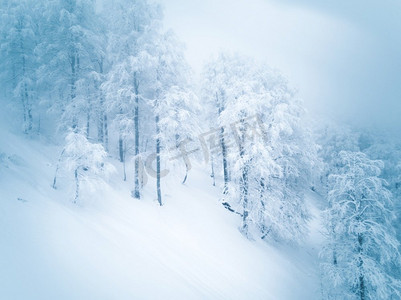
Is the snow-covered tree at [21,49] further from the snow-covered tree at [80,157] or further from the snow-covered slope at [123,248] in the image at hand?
the snow-covered tree at [80,157]

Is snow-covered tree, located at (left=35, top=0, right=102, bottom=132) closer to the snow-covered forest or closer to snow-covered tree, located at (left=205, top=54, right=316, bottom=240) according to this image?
the snow-covered forest

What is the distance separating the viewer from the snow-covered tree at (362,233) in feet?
37.4

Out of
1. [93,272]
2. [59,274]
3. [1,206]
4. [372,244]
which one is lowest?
[372,244]

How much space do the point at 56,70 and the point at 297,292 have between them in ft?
73.5

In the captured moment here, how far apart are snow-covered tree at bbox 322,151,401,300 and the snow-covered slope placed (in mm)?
3319

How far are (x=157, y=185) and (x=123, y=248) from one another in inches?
246

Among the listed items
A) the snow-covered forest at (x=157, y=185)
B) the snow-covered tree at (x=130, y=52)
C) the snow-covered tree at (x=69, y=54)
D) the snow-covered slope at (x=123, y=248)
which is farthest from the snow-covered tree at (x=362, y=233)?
the snow-covered tree at (x=69, y=54)

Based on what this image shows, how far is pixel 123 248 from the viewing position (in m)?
9.56

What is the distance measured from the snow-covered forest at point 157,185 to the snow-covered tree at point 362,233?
8 cm

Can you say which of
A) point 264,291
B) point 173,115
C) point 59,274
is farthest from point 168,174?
point 59,274

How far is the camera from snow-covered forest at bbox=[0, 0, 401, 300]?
8367mm

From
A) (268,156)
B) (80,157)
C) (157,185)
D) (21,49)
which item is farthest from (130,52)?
(21,49)

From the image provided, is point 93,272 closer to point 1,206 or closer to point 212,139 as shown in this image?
point 1,206

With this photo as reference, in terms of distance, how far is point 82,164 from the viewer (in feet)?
37.8
